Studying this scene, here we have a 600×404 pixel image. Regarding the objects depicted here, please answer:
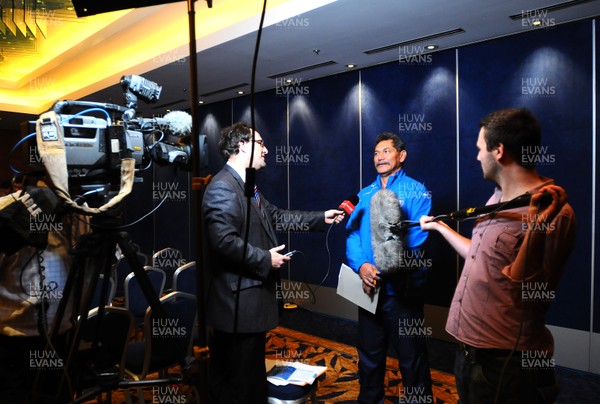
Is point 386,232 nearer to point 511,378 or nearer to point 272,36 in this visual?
point 511,378

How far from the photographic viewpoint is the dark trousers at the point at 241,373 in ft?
5.57

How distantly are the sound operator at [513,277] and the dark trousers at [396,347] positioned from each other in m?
0.70

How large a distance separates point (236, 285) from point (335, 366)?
1.69 metres

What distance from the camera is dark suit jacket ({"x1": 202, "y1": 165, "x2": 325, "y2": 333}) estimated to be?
5.51 ft

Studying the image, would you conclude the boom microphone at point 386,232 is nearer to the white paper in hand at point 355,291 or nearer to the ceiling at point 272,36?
the white paper in hand at point 355,291

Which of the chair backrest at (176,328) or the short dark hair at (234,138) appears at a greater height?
the short dark hair at (234,138)

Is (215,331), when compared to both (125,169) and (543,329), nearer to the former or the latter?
(125,169)

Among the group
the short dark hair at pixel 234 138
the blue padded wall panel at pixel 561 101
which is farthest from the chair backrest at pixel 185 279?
the blue padded wall panel at pixel 561 101

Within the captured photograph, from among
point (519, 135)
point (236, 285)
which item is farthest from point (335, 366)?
point (519, 135)

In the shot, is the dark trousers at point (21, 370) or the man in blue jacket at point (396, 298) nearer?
the dark trousers at point (21, 370)

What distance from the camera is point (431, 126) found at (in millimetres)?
3561

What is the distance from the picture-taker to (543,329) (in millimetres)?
1310

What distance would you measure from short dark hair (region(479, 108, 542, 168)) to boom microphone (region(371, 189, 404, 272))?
3.07 feet

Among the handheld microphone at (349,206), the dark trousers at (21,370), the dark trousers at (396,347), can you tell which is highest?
the handheld microphone at (349,206)
